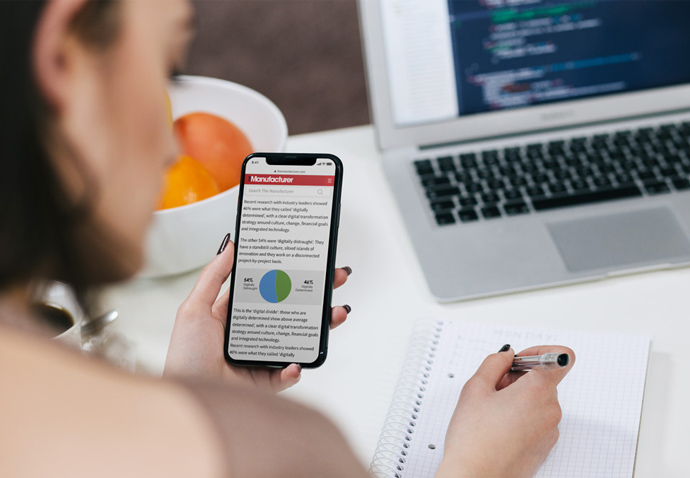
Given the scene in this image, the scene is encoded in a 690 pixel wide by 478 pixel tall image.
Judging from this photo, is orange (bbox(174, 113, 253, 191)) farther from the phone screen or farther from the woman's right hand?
the woman's right hand

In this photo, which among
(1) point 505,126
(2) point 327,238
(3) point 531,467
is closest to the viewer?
(3) point 531,467

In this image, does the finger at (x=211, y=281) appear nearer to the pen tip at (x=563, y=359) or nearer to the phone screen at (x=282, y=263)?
the phone screen at (x=282, y=263)

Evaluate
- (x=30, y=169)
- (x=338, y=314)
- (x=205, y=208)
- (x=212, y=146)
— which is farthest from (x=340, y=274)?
(x=30, y=169)

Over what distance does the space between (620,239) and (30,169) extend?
67 centimetres

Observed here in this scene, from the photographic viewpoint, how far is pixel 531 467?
0.55m

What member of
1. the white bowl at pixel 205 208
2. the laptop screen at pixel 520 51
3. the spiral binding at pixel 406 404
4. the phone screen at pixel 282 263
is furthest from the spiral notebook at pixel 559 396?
the laptop screen at pixel 520 51

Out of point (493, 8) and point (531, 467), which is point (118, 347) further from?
point (493, 8)

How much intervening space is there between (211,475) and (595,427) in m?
0.44

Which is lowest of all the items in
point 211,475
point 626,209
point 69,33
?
point 626,209

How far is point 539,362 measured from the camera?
59 centimetres

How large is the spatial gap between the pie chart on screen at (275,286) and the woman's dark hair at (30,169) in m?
0.32

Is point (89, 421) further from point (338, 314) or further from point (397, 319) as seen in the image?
point (397, 319)

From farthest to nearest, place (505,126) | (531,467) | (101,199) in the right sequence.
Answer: (505,126) → (531,467) → (101,199)

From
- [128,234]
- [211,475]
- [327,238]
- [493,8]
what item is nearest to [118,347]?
[327,238]
